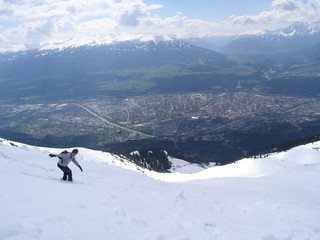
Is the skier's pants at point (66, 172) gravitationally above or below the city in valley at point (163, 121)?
above

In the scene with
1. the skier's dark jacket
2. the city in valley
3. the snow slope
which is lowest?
the city in valley

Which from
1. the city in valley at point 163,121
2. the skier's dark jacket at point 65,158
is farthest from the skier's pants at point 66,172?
the city in valley at point 163,121

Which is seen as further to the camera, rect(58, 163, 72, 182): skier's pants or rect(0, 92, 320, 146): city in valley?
rect(0, 92, 320, 146): city in valley

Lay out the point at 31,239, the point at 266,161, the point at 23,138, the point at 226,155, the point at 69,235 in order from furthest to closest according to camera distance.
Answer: the point at 23,138 → the point at 226,155 → the point at 266,161 → the point at 69,235 → the point at 31,239

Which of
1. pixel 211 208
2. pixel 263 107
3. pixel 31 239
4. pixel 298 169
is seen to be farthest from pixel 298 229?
pixel 263 107

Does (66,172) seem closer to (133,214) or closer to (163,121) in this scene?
(133,214)

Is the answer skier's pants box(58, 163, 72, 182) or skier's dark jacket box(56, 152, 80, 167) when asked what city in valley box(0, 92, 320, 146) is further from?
skier's pants box(58, 163, 72, 182)

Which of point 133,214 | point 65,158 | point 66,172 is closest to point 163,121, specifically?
point 65,158

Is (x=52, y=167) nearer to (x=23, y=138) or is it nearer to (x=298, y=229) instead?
(x=298, y=229)

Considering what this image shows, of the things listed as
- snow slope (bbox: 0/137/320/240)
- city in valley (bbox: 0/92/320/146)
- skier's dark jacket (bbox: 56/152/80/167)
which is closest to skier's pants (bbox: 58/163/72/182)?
skier's dark jacket (bbox: 56/152/80/167)

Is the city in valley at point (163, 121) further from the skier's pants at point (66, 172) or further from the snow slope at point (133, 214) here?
the snow slope at point (133, 214)

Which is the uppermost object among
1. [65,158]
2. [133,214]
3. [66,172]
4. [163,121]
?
[65,158]
